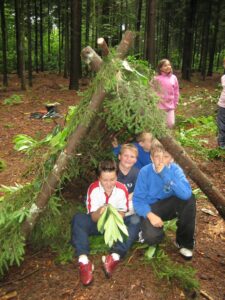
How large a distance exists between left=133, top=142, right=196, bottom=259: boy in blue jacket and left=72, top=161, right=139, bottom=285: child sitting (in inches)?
6.0

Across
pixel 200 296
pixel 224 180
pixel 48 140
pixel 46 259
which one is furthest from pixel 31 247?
pixel 224 180

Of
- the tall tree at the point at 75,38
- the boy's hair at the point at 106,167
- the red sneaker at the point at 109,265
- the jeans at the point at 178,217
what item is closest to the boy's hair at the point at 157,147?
the boy's hair at the point at 106,167

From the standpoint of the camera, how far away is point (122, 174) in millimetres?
4430

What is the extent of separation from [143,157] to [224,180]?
2.47 meters

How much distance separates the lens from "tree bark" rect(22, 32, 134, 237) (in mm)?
3340

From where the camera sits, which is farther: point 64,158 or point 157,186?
point 157,186

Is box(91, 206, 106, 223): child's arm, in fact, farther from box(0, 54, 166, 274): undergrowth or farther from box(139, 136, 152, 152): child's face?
box(139, 136, 152, 152): child's face

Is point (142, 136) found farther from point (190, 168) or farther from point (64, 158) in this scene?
point (64, 158)

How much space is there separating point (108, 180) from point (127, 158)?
0.46 meters

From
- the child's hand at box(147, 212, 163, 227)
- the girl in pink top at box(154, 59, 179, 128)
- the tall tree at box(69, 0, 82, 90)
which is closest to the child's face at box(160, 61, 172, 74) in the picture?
the girl in pink top at box(154, 59, 179, 128)

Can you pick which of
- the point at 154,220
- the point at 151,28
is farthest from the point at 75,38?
the point at 154,220

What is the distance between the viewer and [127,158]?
4.21 m

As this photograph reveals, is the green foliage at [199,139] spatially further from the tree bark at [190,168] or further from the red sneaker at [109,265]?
the red sneaker at [109,265]

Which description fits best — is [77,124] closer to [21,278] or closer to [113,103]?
[113,103]
